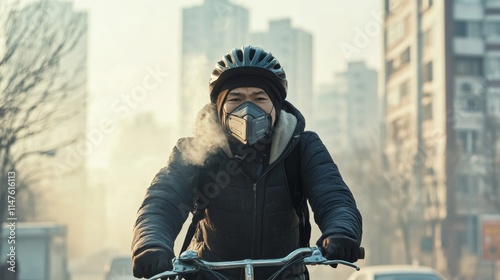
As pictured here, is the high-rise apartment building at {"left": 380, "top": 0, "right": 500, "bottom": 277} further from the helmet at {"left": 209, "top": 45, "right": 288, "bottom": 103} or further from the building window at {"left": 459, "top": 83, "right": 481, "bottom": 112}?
the helmet at {"left": 209, "top": 45, "right": 288, "bottom": 103}

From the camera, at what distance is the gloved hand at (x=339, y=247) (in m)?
3.98

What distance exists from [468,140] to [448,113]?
2.42m

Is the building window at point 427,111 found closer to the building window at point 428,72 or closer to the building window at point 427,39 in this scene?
the building window at point 428,72

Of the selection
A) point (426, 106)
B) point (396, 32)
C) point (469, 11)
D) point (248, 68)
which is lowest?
point (248, 68)

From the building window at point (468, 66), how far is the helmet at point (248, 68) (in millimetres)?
69091

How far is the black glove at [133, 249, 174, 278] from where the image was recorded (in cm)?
388

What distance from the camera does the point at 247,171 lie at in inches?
180

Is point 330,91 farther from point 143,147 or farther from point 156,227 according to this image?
point 156,227

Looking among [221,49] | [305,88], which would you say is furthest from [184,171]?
[305,88]

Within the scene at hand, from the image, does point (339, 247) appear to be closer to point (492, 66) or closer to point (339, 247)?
point (339, 247)

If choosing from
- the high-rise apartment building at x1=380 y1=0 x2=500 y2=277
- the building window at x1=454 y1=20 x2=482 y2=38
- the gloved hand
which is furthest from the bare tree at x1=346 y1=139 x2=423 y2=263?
the gloved hand

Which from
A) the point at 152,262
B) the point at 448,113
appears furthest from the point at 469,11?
the point at 152,262

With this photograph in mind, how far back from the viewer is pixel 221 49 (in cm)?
4116

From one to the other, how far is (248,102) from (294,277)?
75 cm
